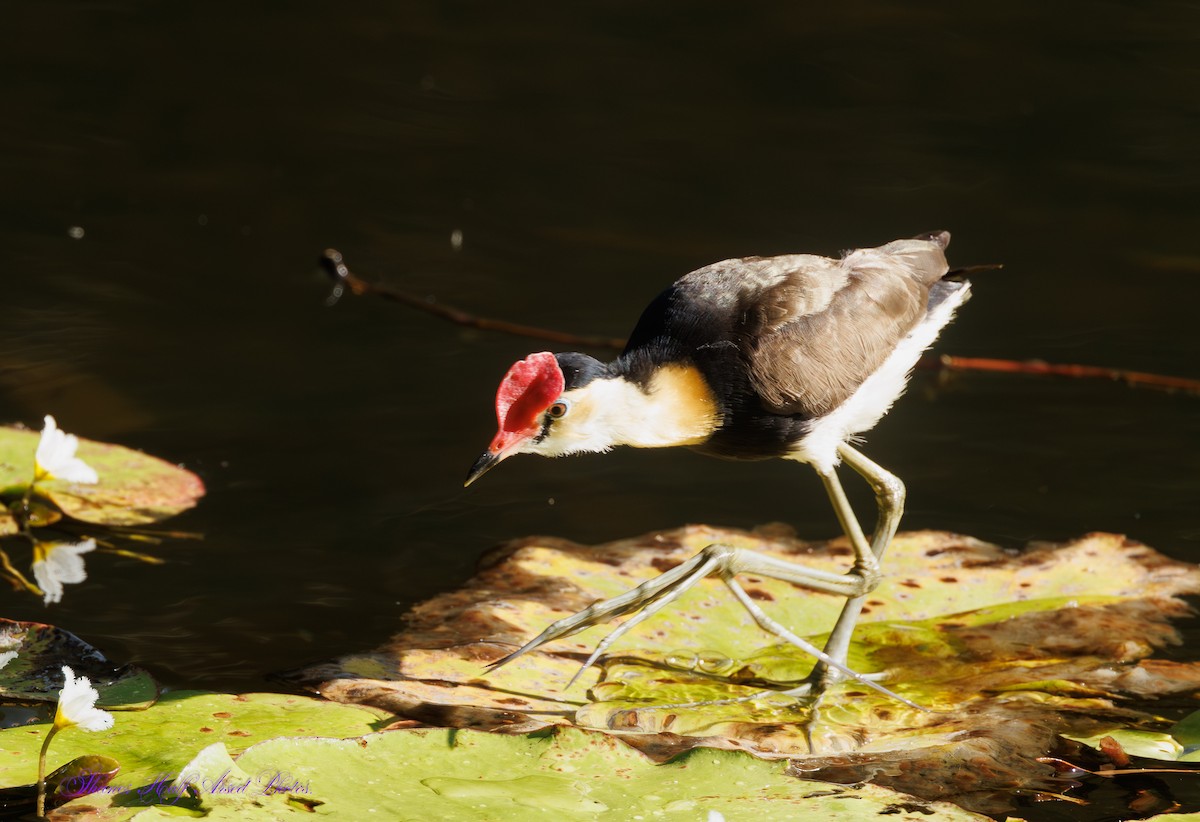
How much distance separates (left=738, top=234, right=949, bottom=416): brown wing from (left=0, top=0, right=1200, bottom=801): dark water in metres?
0.98

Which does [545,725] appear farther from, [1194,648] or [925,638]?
[1194,648]

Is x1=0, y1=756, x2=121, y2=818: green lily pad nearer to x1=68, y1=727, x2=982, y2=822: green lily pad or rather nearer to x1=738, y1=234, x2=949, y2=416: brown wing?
x1=68, y1=727, x2=982, y2=822: green lily pad

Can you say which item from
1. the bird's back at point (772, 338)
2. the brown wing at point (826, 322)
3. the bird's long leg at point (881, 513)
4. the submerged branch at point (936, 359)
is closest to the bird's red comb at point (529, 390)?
the bird's back at point (772, 338)

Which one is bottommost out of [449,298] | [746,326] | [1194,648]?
[1194,648]

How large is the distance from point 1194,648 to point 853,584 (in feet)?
3.27

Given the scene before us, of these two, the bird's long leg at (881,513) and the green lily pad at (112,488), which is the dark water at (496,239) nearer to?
the green lily pad at (112,488)

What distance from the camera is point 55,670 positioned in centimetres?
343

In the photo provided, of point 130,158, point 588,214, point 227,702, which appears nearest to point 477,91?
point 588,214

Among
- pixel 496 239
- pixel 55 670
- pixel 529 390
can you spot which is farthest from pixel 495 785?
pixel 496 239

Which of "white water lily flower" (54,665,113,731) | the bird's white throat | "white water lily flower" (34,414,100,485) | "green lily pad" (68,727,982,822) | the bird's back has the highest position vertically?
the bird's back

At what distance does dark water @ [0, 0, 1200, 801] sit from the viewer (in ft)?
15.9

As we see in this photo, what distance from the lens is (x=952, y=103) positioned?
336 inches

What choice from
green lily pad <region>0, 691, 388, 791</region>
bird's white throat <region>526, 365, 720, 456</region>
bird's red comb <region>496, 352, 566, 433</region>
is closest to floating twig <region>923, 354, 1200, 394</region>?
bird's white throat <region>526, 365, 720, 456</region>

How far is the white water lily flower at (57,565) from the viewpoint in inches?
165
